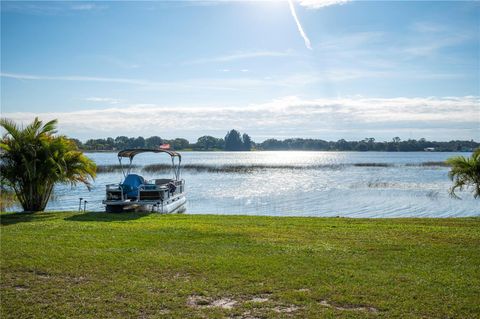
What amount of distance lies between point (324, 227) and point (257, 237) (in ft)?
10.4

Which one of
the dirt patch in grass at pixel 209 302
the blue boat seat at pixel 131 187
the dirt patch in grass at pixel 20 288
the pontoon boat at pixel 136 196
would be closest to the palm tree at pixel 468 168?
the pontoon boat at pixel 136 196

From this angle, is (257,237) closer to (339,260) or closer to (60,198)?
(339,260)

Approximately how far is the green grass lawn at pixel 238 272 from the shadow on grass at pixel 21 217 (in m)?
1.93

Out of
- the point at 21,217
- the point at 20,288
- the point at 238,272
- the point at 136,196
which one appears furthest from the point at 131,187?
the point at 238,272

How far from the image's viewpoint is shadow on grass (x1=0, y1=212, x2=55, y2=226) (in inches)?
626

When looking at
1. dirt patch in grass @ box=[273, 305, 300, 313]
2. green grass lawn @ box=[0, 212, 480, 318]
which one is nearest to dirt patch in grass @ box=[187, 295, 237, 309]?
green grass lawn @ box=[0, 212, 480, 318]

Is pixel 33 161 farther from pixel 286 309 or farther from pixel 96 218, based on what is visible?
pixel 286 309

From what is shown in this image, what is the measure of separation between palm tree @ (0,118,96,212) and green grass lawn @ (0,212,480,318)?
5.83m

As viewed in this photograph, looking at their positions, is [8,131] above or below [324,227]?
above

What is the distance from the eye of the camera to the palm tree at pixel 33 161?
1920 centimetres

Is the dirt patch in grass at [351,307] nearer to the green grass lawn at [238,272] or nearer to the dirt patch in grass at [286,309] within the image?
the green grass lawn at [238,272]

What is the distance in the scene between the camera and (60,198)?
3456 centimetres

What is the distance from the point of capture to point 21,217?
17141 millimetres

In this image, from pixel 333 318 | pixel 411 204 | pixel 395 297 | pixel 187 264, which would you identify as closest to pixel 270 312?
pixel 333 318
